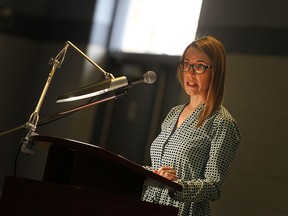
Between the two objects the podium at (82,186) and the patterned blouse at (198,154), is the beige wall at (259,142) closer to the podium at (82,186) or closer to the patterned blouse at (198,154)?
the patterned blouse at (198,154)

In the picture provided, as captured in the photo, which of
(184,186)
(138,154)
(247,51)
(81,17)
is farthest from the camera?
(81,17)

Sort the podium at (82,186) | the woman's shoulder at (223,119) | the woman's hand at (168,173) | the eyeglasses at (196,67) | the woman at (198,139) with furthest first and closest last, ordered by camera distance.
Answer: the eyeglasses at (196,67) → the woman's shoulder at (223,119) → the woman at (198,139) → the woman's hand at (168,173) → the podium at (82,186)

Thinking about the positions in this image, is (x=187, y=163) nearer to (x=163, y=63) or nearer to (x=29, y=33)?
(x=163, y=63)

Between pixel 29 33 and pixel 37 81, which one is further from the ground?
pixel 29 33

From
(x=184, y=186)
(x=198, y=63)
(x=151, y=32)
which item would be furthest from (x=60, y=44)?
(x=184, y=186)

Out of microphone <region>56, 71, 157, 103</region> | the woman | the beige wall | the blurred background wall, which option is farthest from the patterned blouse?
the beige wall

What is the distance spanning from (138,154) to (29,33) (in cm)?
156

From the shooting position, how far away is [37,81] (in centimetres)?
492

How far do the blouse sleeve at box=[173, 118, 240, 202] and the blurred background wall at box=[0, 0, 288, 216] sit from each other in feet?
2.62

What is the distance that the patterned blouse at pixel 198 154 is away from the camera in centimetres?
233

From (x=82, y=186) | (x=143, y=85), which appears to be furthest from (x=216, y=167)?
(x=143, y=85)

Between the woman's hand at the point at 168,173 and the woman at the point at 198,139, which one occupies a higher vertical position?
the woman at the point at 198,139

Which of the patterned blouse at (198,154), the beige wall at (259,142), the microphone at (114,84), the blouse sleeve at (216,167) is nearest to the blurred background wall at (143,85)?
the beige wall at (259,142)

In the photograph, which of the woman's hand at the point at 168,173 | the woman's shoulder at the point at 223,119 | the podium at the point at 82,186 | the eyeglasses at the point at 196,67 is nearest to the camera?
the podium at the point at 82,186
